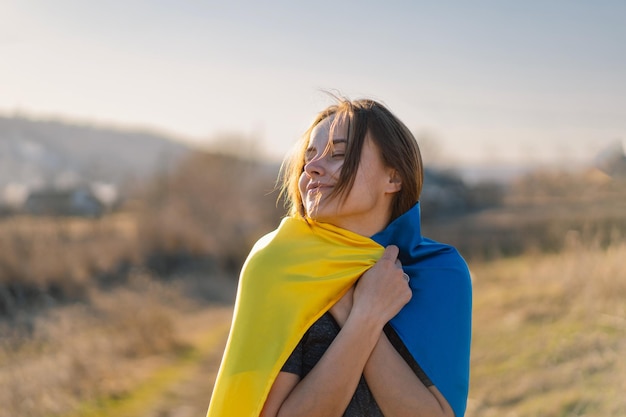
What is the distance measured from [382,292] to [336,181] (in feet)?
1.19

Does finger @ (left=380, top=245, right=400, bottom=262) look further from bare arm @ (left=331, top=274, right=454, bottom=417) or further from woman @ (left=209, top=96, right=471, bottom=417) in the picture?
bare arm @ (left=331, top=274, right=454, bottom=417)

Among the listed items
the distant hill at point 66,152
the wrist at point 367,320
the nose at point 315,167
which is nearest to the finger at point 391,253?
the wrist at point 367,320

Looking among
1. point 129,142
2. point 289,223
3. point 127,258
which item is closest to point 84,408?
point 289,223

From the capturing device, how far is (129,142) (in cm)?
8894

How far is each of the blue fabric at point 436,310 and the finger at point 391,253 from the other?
0.06 metres

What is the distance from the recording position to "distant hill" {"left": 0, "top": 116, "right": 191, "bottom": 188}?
5909cm

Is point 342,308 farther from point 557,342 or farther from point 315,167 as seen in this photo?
point 557,342

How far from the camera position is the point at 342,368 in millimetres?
2068

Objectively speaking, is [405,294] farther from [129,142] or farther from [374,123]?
[129,142]

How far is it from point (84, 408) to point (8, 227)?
1078 cm

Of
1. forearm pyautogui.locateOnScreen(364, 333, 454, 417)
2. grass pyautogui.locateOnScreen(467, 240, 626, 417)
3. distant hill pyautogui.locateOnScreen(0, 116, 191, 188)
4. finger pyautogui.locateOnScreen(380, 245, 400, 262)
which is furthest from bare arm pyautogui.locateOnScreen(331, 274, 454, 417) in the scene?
distant hill pyautogui.locateOnScreen(0, 116, 191, 188)

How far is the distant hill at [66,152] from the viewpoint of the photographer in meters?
59.1

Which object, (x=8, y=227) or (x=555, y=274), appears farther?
(x=8, y=227)

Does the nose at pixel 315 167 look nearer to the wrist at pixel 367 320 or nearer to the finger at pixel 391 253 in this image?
the finger at pixel 391 253
